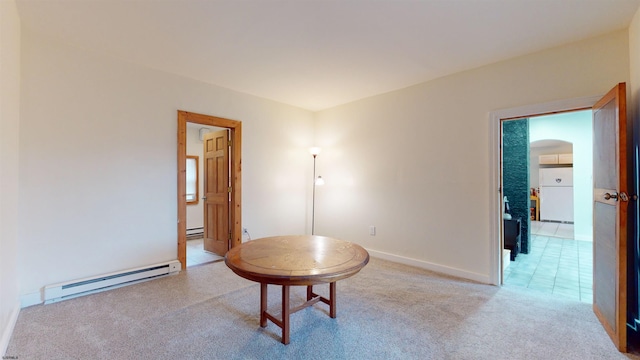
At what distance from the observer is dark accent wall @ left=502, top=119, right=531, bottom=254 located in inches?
171

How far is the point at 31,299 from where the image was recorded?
2389 mm

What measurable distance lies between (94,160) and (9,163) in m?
0.75

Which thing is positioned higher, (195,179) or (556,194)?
(195,179)

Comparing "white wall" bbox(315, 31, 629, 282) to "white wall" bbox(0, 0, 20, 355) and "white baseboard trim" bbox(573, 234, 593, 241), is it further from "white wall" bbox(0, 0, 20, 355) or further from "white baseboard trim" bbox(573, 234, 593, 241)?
"white baseboard trim" bbox(573, 234, 593, 241)

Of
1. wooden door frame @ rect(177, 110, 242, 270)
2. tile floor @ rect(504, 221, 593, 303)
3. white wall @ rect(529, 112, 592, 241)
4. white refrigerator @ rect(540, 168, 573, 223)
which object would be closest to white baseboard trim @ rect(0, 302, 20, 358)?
wooden door frame @ rect(177, 110, 242, 270)

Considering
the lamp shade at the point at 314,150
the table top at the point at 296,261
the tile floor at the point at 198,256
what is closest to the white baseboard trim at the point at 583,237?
the lamp shade at the point at 314,150

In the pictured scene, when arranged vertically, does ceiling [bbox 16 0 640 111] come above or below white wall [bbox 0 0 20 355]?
above

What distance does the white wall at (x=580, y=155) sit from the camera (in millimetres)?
5152

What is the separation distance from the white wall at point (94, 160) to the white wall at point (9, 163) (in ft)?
0.58

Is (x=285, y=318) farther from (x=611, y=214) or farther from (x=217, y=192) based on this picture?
(x=217, y=192)

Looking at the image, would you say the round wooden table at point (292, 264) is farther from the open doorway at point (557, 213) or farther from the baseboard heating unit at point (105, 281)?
the open doorway at point (557, 213)

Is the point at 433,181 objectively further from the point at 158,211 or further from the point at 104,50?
the point at 104,50

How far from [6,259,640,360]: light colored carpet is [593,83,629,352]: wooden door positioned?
0.18 meters

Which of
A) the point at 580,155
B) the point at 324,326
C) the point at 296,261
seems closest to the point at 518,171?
the point at 580,155
